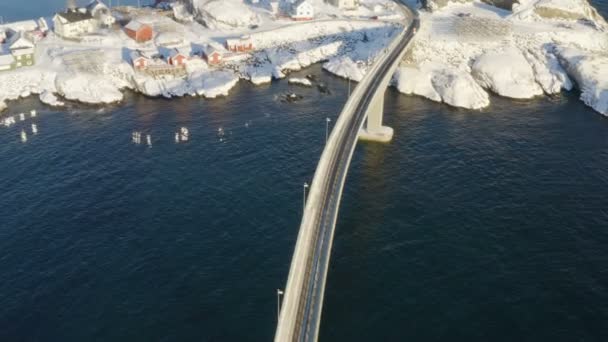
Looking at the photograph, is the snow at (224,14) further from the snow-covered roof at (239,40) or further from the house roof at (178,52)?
the house roof at (178,52)

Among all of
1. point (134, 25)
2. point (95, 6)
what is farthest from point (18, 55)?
point (95, 6)

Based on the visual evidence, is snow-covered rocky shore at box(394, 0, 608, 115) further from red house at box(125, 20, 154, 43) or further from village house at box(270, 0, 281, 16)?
red house at box(125, 20, 154, 43)

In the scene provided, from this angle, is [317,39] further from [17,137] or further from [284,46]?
[17,137]

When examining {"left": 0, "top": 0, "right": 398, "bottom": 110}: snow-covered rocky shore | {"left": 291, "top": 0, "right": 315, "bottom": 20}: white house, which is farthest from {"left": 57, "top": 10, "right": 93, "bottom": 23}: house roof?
{"left": 291, "top": 0, "right": 315, "bottom": 20}: white house

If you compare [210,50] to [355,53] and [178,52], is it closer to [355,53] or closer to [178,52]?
[178,52]

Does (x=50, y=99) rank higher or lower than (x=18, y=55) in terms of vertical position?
lower

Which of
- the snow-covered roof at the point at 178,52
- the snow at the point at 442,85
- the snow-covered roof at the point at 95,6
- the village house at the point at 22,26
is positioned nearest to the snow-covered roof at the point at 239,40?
the snow-covered roof at the point at 178,52

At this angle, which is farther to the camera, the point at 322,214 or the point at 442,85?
the point at 442,85
